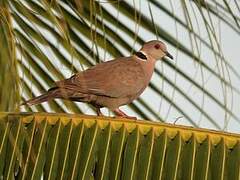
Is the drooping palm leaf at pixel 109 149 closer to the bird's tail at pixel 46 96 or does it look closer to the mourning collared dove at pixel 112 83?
the bird's tail at pixel 46 96

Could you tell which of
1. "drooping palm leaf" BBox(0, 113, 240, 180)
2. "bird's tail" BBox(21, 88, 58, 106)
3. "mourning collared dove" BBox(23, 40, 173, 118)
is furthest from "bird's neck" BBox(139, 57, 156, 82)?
"drooping palm leaf" BBox(0, 113, 240, 180)

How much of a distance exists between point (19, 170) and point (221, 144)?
672 mm

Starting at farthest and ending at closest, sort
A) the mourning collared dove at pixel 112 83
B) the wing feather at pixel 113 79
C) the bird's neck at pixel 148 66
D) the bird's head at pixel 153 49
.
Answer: the bird's head at pixel 153 49, the bird's neck at pixel 148 66, the wing feather at pixel 113 79, the mourning collared dove at pixel 112 83

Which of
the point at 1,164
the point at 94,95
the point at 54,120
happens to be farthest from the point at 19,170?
the point at 94,95

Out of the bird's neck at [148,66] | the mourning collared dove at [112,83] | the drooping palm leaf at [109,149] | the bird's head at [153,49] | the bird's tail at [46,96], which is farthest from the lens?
the bird's head at [153,49]

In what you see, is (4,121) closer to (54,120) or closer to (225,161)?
(54,120)

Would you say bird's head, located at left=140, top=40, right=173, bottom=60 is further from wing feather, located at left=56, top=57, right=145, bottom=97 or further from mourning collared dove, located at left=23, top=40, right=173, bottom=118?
wing feather, located at left=56, top=57, right=145, bottom=97

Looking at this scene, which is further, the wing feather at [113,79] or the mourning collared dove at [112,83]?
the wing feather at [113,79]

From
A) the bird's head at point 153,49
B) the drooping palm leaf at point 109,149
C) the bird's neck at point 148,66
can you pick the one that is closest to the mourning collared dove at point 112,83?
the bird's neck at point 148,66

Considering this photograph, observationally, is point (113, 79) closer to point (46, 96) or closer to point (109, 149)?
point (46, 96)

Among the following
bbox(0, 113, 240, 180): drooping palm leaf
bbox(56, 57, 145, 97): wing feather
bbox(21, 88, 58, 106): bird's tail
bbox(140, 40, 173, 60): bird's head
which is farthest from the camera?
bbox(140, 40, 173, 60): bird's head

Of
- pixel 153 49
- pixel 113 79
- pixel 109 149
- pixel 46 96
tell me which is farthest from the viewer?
pixel 153 49

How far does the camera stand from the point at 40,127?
2150 millimetres

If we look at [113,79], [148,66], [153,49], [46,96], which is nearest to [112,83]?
[113,79]
